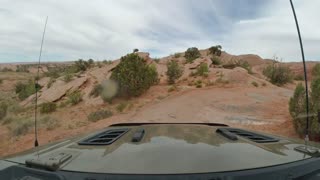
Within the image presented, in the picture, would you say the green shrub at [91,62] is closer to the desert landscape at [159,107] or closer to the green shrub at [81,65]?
the green shrub at [81,65]

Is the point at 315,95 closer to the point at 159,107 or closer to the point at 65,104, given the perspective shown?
the point at 159,107

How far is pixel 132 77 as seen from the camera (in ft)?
88.6

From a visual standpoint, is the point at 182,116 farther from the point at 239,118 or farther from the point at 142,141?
the point at 142,141

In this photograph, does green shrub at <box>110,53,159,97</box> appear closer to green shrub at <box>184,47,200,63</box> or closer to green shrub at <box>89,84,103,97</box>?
green shrub at <box>89,84,103,97</box>

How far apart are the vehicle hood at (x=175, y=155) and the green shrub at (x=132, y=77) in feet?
80.9

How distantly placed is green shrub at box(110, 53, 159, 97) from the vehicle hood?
24.6m

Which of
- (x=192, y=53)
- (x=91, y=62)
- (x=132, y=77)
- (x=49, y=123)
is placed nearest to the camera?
(x=49, y=123)

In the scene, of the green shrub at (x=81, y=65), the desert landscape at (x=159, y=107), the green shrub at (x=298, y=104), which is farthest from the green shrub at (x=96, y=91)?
the green shrub at (x=298, y=104)

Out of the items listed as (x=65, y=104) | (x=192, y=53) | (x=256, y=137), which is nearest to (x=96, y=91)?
(x=65, y=104)

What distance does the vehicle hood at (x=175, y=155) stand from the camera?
1.48m

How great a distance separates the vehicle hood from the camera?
148 centimetres

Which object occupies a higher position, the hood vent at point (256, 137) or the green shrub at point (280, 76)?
the green shrub at point (280, 76)

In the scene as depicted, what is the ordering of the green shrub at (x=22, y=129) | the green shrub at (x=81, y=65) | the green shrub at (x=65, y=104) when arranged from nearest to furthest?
the green shrub at (x=22, y=129)
the green shrub at (x=65, y=104)
the green shrub at (x=81, y=65)

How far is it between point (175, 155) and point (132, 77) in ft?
83.6
